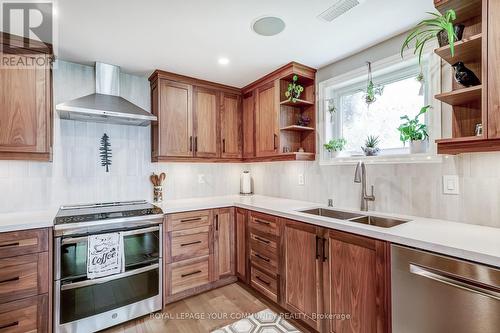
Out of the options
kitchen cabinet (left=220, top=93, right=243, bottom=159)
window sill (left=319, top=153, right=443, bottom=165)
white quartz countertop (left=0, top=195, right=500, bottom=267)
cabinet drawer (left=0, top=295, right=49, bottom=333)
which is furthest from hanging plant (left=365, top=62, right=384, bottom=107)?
cabinet drawer (left=0, top=295, right=49, bottom=333)

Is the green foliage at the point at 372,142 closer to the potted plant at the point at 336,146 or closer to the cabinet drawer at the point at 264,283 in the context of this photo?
the potted plant at the point at 336,146

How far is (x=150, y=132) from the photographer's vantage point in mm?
2828

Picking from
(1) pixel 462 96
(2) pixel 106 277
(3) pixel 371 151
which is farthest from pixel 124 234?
(1) pixel 462 96

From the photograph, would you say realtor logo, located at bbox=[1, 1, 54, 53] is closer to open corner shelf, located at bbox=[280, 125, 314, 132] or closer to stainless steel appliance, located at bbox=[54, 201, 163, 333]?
stainless steel appliance, located at bbox=[54, 201, 163, 333]

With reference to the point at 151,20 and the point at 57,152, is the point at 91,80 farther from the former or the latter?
the point at 151,20

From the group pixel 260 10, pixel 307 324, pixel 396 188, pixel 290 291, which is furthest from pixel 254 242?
pixel 260 10

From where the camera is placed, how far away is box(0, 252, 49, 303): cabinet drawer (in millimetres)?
1646

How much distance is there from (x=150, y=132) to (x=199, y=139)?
562mm

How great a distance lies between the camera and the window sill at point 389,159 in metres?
1.75

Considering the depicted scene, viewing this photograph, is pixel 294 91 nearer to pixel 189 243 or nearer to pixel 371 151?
pixel 371 151

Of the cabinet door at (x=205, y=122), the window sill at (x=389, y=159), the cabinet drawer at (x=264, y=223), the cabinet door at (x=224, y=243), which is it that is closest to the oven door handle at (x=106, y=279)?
the cabinet door at (x=224, y=243)

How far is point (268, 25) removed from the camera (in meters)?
1.78

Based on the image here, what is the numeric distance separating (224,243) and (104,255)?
1.14 meters

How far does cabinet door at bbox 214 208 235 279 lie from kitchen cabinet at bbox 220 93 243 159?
789mm
